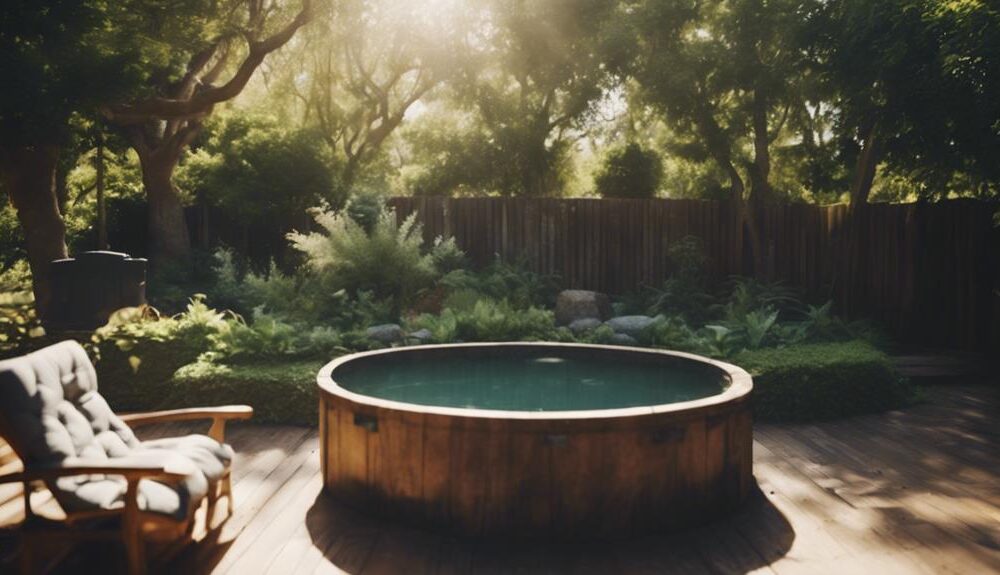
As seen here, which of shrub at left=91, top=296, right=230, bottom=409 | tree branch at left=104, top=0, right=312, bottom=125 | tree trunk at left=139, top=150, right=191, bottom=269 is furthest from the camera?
tree trunk at left=139, top=150, right=191, bottom=269

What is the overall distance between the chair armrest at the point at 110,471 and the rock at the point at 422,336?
435 centimetres

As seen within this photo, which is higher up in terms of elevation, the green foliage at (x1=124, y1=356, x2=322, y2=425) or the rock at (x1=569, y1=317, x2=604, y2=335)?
the rock at (x1=569, y1=317, x2=604, y2=335)

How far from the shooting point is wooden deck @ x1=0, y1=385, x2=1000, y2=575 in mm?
3281

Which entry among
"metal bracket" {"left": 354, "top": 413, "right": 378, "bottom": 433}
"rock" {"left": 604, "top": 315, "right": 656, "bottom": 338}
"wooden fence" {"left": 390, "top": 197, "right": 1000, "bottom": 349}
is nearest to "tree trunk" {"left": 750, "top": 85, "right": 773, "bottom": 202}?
"wooden fence" {"left": 390, "top": 197, "right": 1000, "bottom": 349}

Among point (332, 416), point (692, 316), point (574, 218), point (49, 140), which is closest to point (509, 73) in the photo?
point (574, 218)

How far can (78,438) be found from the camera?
129 inches

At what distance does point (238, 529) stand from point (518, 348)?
2.69 metres

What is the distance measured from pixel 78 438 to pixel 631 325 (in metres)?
5.87

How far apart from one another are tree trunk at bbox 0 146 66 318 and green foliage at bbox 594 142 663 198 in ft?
34.2

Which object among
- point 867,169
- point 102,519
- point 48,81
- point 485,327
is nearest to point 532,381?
point 485,327

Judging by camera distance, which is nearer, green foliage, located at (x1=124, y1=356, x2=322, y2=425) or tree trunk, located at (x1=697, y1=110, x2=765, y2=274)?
green foliage, located at (x1=124, y1=356, x2=322, y2=425)

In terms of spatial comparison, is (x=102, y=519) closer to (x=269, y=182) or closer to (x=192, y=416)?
(x=192, y=416)

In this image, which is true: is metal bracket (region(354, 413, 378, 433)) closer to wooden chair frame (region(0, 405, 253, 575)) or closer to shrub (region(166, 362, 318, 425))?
wooden chair frame (region(0, 405, 253, 575))

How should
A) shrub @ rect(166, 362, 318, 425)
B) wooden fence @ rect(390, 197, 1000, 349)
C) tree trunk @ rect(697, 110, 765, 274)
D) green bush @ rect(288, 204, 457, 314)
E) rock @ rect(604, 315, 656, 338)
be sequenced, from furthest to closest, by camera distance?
tree trunk @ rect(697, 110, 765, 274), green bush @ rect(288, 204, 457, 314), wooden fence @ rect(390, 197, 1000, 349), rock @ rect(604, 315, 656, 338), shrub @ rect(166, 362, 318, 425)
